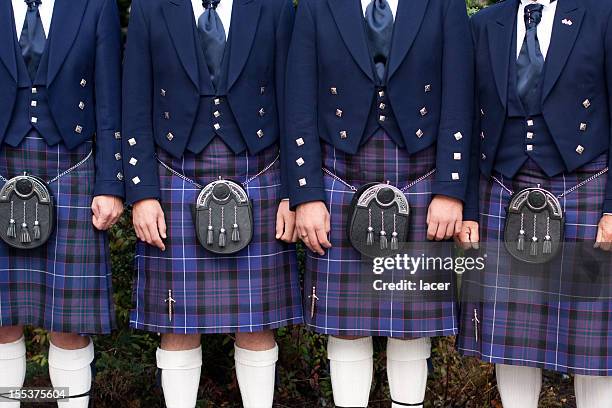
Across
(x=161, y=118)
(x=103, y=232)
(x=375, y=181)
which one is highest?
(x=161, y=118)

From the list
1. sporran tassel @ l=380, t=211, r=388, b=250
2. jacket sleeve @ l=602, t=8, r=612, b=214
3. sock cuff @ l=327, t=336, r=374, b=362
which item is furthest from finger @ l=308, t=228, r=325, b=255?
jacket sleeve @ l=602, t=8, r=612, b=214

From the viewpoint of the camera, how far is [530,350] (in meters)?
3.05

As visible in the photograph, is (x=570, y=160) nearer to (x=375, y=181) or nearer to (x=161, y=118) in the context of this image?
(x=375, y=181)

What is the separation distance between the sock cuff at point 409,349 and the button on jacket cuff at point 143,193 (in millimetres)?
1042

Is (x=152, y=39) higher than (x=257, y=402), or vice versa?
(x=152, y=39)

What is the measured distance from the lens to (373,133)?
10.1 feet

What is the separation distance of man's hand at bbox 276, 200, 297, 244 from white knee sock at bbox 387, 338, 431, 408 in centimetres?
56

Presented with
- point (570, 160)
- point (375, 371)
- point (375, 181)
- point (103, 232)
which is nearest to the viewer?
point (570, 160)

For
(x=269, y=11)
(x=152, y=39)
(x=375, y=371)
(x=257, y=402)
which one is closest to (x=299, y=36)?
(x=269, y=11)

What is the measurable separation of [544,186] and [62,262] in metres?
1.80

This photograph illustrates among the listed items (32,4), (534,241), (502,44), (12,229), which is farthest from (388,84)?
(12,229)

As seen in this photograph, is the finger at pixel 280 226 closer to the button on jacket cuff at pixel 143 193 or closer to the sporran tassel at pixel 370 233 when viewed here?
the sporran tassel at pixel 370 233

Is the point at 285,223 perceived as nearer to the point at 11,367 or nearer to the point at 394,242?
the point at 394,242

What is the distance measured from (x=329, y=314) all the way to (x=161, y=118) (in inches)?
37.6
